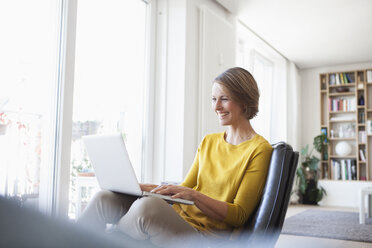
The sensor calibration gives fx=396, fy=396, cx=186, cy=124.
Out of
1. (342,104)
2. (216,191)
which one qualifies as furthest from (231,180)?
(342,104)

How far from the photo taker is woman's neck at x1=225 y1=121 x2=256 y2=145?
1765mm

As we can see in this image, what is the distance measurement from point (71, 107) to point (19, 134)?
1.36 ft

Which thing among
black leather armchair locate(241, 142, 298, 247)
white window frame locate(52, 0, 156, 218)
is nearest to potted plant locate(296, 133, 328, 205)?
white window frame locate(52, 0, 156, 218)

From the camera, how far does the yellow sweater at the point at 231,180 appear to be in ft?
5.05

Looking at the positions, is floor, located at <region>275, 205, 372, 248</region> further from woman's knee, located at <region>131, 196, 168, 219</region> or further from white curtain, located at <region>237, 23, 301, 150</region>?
white curtain, located at <region>237, 23, 301, 150</region>

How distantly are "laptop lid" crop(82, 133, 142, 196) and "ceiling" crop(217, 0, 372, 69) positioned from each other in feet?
10.1

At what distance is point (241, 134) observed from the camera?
178 cm

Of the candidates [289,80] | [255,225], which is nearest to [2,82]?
[255,225]

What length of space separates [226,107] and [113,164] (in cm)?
57

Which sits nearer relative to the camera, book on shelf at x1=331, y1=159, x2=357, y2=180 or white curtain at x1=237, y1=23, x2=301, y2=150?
white curtain at x1=237, y1=23, x2=301, y2=150

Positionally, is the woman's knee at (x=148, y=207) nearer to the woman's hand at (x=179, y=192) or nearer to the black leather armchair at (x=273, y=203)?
the woman's hand at (x=179, y=192)

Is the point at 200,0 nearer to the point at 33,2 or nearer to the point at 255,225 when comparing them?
the point at 33,2

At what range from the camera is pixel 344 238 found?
11.2 feet

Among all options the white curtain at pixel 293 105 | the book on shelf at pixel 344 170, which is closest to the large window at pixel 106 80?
the white curtain at pixel 293 105
